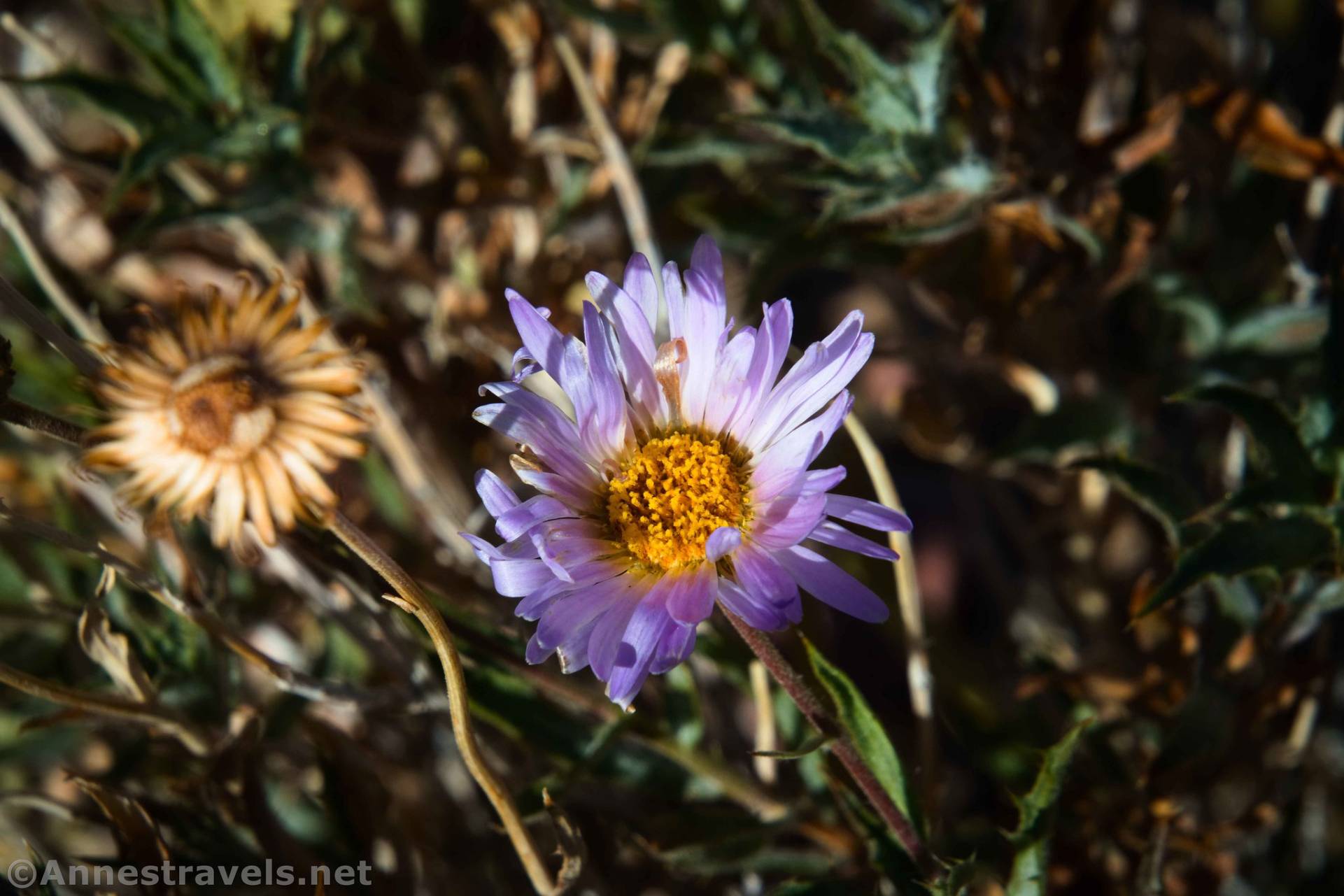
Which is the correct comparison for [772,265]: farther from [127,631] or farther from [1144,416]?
Answer: [127,631]

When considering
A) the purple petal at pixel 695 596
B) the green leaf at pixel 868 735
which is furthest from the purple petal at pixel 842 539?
the green leaf at pixel 868 735

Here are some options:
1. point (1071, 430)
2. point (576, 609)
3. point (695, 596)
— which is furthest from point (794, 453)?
point (1071, 430)

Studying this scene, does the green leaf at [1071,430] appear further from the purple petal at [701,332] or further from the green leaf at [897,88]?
the purple petal at [701,332]

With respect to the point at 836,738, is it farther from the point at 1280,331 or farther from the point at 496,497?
the point at 1280,331

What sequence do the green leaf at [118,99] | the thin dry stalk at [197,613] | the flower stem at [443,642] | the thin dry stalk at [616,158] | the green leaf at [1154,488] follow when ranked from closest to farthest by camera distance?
the flower stem at [443,642]
the thin dry stalk at [197,613]
the green leaf at [1154,488]
the green leaf at [118,99]
the thin dry stalk at [616,158]

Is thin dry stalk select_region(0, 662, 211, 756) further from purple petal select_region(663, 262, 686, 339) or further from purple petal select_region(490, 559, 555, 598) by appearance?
purple petal select_region(663, 262, 686, 339)

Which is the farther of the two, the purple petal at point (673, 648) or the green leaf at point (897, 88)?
the green leaf at point (897, 88)
